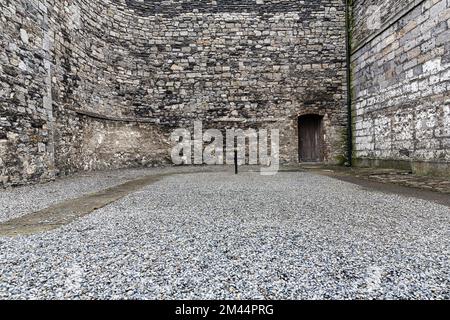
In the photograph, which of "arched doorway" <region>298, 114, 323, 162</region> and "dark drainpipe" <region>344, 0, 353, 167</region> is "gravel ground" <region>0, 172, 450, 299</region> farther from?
"arched doorway" <region>298, 114, 323, 162</region>

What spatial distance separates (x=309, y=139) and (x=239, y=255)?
28.8ft

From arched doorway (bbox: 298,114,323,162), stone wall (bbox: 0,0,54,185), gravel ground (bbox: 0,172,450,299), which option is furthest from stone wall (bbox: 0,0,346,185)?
gravel ground (bbox: 0,172,450,299)

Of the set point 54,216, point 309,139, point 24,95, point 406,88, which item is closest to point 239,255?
point 54,216

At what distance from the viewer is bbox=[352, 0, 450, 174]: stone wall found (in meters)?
5.07

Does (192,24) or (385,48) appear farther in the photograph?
(192,24)

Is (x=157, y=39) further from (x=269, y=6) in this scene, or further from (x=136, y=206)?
(x=136, y=206)

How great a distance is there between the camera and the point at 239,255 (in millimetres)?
1545

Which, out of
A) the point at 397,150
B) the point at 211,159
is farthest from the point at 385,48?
the point at 211,159

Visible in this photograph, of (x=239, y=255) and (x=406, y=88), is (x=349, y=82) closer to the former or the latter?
(x=406, y=88)

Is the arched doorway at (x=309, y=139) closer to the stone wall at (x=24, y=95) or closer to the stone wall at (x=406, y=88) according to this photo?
the stone wall at (x=406, y=88)

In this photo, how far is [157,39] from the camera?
9094 millimetres

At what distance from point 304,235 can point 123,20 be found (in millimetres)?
9460

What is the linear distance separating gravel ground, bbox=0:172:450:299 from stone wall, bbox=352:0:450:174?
3.51 m

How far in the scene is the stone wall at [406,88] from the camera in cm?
507
